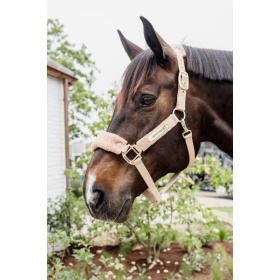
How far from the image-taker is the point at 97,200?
3.58ft

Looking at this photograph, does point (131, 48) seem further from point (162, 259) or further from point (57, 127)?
point (162, 259)

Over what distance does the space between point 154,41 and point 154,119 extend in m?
0.26

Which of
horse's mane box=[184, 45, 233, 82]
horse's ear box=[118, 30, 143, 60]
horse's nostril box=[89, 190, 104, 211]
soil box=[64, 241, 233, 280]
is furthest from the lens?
soil box=[64, 241, 233, 280]

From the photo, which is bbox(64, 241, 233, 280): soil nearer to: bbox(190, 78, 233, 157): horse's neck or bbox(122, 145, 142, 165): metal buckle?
bbox(190, 78, 233, 157): horse's neck

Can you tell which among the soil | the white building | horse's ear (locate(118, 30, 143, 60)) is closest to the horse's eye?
horse's ear (locate(118, 30, 143, 60))

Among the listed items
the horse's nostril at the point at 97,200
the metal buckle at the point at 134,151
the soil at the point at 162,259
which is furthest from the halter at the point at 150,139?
the soil at the point at 162,259

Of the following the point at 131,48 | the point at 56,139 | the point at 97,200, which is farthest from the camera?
the point at 56,139

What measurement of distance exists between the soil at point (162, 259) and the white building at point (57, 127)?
0.71m

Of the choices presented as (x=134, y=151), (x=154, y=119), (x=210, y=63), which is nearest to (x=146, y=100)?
(x=154, y=119)

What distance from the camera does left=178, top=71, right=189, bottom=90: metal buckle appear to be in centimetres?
118

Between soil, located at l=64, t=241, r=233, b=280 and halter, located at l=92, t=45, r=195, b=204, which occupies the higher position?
halter, located at l=92, t=45, r=195, b=204

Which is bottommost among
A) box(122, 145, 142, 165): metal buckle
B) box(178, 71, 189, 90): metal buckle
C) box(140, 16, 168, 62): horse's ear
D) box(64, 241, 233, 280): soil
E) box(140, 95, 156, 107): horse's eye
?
box(64, 241, 233, 280): soil

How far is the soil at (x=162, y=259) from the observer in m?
2.75
